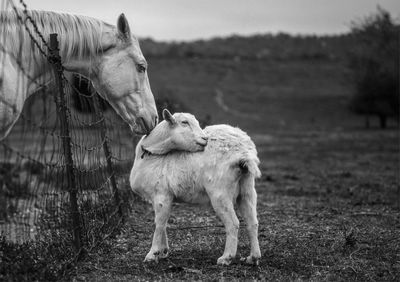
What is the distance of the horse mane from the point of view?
6590 mm

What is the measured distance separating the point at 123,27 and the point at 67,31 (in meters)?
0.62

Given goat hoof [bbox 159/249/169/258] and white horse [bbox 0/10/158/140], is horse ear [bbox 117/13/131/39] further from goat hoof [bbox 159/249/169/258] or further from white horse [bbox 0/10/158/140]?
goat hoof [bbox 159/249/169/258]

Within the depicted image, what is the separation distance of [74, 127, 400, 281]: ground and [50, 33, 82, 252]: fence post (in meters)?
0.40

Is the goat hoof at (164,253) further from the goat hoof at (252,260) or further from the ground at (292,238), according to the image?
the goat hoof at (252,260)

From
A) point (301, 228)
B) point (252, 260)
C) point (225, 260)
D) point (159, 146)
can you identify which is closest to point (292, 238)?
point (301, 228)

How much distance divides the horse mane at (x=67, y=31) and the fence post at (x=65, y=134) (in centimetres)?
26

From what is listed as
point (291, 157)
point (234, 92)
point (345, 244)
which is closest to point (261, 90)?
point (234, 92)

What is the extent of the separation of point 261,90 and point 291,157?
1508 inches

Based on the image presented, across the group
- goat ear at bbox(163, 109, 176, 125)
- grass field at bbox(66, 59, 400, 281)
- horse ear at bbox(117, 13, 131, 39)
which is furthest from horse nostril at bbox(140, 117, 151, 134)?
grass field at bbox(66, 59, 400, 281)

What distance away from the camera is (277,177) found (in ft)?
57.0

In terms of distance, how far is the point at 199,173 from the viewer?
22.6ft

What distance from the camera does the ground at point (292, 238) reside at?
21.5 feet

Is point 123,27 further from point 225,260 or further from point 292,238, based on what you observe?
point 292,238

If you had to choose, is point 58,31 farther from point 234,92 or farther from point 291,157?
point 234,92
